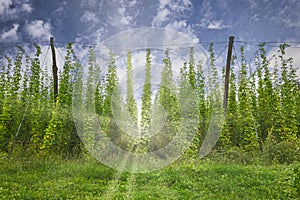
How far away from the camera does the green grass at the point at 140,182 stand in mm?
5469

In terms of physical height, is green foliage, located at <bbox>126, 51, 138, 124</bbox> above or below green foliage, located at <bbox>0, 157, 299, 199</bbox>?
above

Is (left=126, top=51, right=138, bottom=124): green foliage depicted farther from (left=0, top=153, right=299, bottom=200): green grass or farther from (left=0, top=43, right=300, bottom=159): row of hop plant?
(left=0, top=153, right=299, bottom=200): green grass

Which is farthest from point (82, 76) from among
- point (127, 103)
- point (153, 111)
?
point (153, 111)

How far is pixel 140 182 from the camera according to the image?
6496 mm

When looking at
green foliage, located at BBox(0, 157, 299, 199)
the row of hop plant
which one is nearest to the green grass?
green foliage, located at BBox(0, 157, 299, 199)

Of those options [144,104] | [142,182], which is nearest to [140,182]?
[142,182]

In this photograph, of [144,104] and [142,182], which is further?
[144,104]

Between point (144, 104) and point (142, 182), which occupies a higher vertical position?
point (144, 104)

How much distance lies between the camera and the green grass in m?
5.47

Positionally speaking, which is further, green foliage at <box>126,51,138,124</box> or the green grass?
green foliage at <box>126,51,138,124</box>

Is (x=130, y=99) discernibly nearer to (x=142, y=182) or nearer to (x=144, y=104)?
(x=144, y=104)

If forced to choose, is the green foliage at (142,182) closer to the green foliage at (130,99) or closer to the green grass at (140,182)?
the green grass at (140,182)

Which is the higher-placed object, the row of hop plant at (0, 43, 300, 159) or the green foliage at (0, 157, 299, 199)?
the row of hop plant at (0, 43, 300, 159)

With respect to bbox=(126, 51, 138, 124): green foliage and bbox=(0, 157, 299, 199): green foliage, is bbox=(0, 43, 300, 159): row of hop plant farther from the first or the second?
bbox=(0, 157, 299, 199): green foliage
